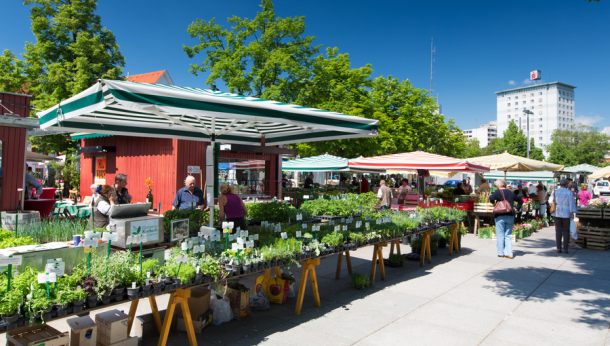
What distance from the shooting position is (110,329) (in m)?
3.62

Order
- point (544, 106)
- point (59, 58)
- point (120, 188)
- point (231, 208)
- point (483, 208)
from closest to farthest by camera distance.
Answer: point (231, 208) < point (120, 188) < point (483, 208) < point (59, 58) < point (544, 106)

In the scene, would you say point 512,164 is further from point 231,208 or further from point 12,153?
point 12,153

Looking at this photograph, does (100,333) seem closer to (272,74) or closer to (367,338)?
(367,338)

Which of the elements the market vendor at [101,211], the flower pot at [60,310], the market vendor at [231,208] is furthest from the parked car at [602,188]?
the flower pot at [60,310]

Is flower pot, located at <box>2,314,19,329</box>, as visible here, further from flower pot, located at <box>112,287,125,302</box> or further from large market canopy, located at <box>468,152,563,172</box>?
large market canopy, located at <box>468,152,563,172</box>

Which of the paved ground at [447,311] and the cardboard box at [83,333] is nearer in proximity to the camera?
the cardboard box at [83,333]

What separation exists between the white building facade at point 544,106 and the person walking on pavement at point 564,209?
142245 millimetres

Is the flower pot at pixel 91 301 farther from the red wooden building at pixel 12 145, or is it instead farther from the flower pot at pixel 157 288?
the red wooden building at pixel 12 145

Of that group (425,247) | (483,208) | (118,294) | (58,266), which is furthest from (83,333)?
(483,208)

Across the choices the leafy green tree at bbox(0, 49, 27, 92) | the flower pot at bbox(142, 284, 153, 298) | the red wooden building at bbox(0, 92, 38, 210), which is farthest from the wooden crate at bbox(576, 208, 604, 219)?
the leafy green tree at bbox(0, 49, 27, 92)

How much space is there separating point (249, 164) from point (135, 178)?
4.97 metres

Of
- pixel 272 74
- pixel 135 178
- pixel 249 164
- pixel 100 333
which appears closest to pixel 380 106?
pixel 272 74

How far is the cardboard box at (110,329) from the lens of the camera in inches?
143

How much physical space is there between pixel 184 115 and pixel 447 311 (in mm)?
4451
